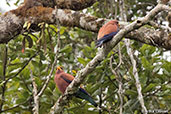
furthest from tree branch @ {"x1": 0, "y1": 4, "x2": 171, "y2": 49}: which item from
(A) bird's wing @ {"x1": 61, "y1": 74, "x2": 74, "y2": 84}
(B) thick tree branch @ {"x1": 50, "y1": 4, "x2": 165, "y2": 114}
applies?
(A) bird's wing @ {"x1": 61, "y1": 74, "x2": 74, "y2": 84}

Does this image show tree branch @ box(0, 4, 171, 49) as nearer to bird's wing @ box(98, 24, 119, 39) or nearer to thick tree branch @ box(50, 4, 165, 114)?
bird's wing @ box(98, 24, 119, 39)

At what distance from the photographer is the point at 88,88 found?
3176 millimetres

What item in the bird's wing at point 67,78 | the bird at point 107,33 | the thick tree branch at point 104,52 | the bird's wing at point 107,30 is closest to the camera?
the thick tree branch at point 104,52

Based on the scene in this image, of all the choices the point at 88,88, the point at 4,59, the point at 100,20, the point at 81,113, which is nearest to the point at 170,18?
the point at 100,20

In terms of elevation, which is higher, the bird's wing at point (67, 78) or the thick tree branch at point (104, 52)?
the thick tree branch at point (104, 52)

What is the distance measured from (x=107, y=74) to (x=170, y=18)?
3.41ft

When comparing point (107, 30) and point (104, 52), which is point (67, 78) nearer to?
point (107, 30)

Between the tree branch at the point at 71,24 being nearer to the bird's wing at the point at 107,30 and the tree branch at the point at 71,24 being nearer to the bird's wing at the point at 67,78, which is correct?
the bird's wing at the point at 107,30

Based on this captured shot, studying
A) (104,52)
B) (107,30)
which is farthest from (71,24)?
(104,52)

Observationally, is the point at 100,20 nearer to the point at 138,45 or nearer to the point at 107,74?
the point at 107,74

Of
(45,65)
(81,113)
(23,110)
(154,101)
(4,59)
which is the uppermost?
(4,59)

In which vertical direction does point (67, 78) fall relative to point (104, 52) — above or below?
below

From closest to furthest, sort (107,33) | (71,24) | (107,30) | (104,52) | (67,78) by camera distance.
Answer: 1. (104,52)
2. (107,33)
3. (107,30)
4. (71,24)
5. (67,78)

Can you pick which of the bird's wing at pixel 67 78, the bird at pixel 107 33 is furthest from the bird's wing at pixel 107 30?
the bird's wing at pixel 67 78
